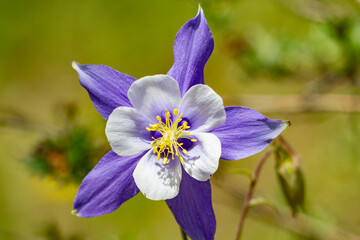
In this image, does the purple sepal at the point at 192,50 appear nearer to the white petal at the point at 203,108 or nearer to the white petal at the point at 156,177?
the white petal at the point at 203,108

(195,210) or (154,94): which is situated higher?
(154,94)

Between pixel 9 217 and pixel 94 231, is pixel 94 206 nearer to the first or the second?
pixel 94 231

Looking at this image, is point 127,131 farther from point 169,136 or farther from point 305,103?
point 305,103

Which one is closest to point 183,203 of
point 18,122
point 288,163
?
point 288,163

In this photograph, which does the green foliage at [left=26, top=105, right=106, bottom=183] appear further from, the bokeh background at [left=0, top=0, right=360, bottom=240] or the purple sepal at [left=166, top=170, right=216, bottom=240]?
the purple sepal at [left=166, top=170, right=216, bottom=240]

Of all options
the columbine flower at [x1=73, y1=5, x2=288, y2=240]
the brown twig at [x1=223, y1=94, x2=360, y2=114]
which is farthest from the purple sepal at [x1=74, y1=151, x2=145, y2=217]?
the brown twig at [x1=223, y1=94, x2=360, y2=114]

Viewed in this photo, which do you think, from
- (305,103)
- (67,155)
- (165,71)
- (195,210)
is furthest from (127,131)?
(165,71)

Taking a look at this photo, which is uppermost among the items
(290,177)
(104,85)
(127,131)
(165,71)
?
(104,85)
